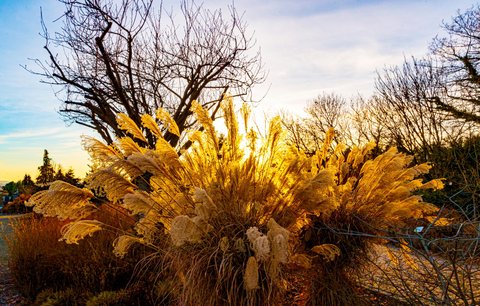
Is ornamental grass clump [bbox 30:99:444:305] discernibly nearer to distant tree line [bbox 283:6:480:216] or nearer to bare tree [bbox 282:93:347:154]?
distant tree line [bbox 283:6:480:216]

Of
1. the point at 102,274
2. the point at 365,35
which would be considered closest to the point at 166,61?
the point at 365,35

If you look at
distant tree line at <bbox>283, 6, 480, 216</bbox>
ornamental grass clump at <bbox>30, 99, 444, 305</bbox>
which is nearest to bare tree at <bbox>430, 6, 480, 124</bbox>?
distant tree line at <bbox>283, 6, 480, 216</bbox>

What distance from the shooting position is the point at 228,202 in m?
3.60

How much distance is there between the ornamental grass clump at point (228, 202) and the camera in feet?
10.8

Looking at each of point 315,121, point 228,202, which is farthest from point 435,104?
point 228,202

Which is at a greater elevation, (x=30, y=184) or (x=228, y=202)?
(x=30, y=184)

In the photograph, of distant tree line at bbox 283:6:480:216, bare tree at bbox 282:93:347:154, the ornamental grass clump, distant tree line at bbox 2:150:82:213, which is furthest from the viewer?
bare tree at bbox 282:93:347:154

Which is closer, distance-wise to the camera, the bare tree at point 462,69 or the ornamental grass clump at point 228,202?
the ornamental grass clump at point 228,202

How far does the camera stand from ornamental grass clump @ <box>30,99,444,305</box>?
3.28m

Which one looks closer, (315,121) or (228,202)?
(228,202)

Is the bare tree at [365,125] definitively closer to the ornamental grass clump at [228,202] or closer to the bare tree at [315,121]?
the bare tree at [315,121]

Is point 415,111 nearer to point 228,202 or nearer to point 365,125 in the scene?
point 365,125

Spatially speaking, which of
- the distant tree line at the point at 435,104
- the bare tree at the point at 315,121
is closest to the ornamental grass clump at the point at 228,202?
Result: the distant tree line at the point at 435,104

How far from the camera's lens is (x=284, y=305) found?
3.78 meters
